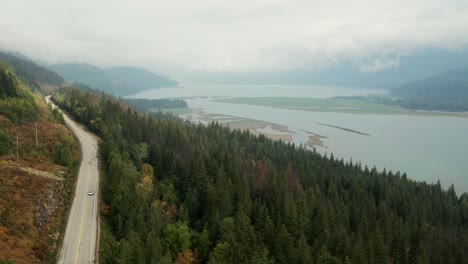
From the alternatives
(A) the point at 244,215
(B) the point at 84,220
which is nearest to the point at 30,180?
(B) the point at 84,220

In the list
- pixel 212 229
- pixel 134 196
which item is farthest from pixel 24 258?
pixel 212 229

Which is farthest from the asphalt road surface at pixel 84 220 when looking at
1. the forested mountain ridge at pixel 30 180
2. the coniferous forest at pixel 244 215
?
the coniferous forest at pixel 244 215

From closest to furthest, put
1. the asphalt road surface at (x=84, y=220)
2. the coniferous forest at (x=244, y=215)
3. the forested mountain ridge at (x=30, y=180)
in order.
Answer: the forested mountain ridge at (x=30, y=180)
the asphalt road surface at (x=84, y=220)
the coniferous forest at (x=244, y=215)

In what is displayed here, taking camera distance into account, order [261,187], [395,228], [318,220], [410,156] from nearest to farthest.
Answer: [318,220], [395,228], [261,187], [410,156]

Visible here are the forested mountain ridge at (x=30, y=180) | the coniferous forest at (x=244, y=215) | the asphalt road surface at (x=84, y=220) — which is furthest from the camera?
the coniferous forest at (x=244, y=215)

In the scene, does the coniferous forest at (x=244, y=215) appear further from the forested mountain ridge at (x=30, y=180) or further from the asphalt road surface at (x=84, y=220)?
the forested mountain ridge at (x=30, y=180)

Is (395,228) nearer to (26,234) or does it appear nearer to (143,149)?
(143,149)

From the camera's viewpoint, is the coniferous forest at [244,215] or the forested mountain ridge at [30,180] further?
the coniferous forest at [244,215]
